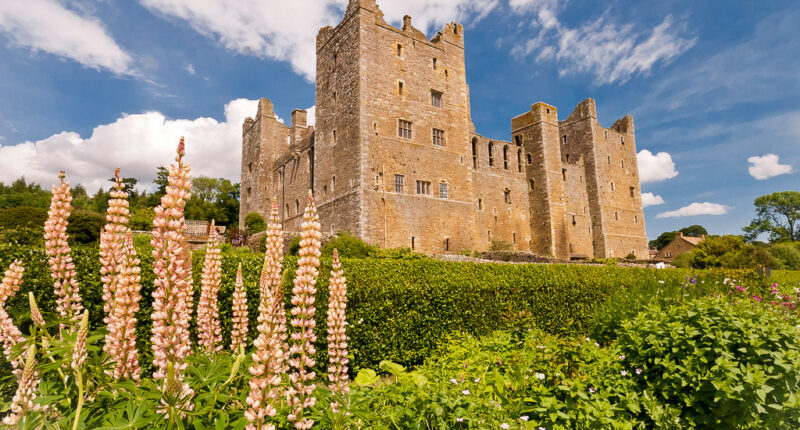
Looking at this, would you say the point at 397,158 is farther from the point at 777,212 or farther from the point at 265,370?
the point at 777,212

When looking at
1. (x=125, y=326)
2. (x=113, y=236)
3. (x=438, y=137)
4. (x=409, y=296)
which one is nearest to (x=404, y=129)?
(x=438, y=137)

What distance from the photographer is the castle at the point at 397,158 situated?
24.3 meters

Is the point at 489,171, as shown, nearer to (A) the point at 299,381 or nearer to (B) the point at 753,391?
(B) the point at 753,391

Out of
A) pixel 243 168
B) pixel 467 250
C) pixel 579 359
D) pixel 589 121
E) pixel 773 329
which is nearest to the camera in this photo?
pixel 773 329

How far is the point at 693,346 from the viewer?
4734mm

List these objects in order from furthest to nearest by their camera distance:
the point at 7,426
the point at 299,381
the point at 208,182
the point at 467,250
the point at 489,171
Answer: the point at 208,182 → the point at 489,171 → the point at 467,250 → the point at 299,381 → the point at 7,426

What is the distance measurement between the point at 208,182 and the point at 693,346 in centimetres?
8786

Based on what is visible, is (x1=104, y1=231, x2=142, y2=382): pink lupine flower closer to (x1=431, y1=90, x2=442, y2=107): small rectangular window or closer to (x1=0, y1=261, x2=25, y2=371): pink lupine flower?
(x1=0, y1=261, x2=25, y2=371): pink lupine flower

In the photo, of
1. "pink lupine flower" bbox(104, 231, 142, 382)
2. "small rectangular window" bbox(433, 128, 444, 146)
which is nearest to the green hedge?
"pink lupine flower" bbox(104, 231, 142, 382)

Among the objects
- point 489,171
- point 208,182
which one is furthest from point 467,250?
point 208,182

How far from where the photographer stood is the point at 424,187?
26.1m

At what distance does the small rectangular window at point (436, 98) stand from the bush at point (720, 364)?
23.9 m

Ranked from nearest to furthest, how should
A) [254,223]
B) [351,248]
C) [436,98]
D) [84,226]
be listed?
[84,226], [351,248], [436,98], [254,223]

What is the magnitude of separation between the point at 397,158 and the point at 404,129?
2191mm
